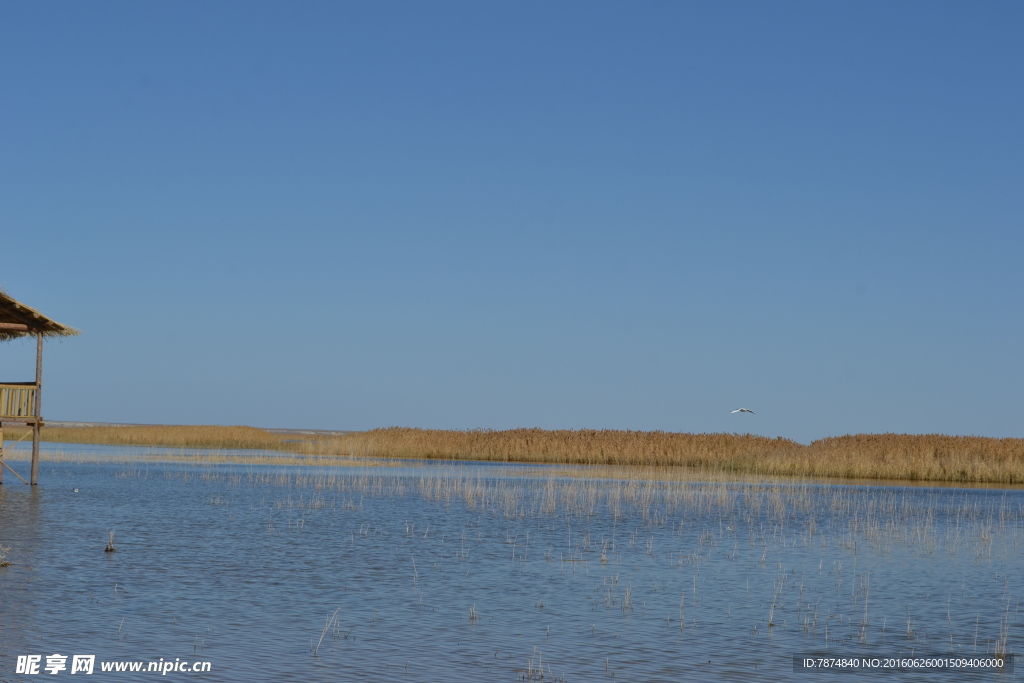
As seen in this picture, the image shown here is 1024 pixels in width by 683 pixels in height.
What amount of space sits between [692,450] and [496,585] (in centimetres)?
4273

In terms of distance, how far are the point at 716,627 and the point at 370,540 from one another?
30.7 feet

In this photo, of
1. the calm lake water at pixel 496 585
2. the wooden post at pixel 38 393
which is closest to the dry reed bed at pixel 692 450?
the calm lake water at pixel 496 585

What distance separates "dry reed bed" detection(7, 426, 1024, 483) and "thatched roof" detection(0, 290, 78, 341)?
29572 millimetres

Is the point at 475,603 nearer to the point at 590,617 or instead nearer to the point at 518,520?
the point at 590,617

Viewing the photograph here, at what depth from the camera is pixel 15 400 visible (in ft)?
106

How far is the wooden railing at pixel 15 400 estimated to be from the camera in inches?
1257

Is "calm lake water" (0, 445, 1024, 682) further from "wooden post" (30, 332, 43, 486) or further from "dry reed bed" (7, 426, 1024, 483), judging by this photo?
"dry reed bed" (7, 426, 1024, 483)

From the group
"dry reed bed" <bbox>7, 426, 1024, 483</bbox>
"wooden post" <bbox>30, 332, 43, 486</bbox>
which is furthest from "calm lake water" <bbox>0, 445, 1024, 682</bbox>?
"dry reed bed" <bbox>7, 426, 1024, 483</bbox>

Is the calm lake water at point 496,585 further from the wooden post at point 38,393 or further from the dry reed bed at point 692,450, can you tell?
the dry reed bed at point 692,450

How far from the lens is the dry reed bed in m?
47.8

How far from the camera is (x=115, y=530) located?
21.2 meters

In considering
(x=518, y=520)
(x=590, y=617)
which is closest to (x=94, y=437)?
→ (x=518, y=520)

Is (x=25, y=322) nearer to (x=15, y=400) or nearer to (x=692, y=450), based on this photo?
(x=15, y=400)

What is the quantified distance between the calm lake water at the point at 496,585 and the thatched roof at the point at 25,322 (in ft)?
16.2
